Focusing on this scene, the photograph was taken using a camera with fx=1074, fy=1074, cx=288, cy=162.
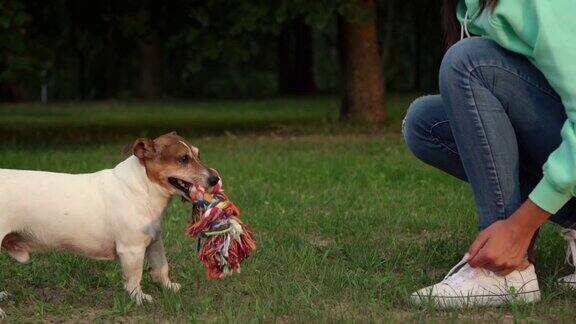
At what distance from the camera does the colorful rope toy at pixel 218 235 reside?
4020 mm

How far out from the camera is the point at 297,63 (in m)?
35.1

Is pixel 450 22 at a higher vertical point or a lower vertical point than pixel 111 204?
higher

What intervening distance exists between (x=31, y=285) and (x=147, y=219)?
79 centimetres

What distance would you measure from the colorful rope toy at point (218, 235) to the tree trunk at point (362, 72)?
11167 millimetres

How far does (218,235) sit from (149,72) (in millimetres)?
29711

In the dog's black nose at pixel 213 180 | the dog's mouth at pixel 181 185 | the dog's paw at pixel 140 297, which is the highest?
the dog's black nose at pixel 213 180

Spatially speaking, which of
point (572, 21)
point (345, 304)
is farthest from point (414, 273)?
point (572, 21)

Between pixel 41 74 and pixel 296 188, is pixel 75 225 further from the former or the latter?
pixel 41 74

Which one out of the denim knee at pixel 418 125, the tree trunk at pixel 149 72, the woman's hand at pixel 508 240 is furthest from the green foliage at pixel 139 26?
the tree trunk at pixel 149 72

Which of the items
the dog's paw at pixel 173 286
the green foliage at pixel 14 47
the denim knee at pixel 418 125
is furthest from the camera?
the green foliage at pixel 14 47

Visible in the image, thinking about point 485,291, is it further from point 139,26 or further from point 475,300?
point 139,26

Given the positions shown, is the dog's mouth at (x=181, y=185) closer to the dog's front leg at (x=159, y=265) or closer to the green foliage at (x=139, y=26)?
the dog's front leg at (x=159, y=265)

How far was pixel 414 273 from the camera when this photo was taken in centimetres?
469

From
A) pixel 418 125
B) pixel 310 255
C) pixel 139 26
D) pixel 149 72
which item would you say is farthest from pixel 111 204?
pixel 149 72
